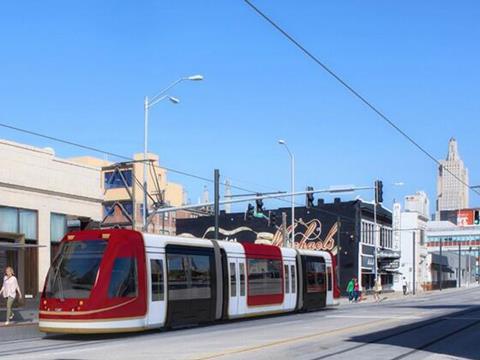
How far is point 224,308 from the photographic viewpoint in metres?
24.5

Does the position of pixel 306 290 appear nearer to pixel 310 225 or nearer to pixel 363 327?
pixel 363 327

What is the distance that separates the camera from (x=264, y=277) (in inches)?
1081

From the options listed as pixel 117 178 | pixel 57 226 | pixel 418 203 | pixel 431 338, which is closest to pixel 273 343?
pixel 431 338

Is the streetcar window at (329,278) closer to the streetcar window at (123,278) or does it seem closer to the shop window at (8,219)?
the shop window at (8,219)

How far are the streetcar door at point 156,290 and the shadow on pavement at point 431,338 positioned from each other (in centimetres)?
567

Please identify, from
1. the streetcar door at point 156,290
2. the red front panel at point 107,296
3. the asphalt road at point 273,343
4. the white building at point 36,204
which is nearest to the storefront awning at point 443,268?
the white building at point 36,204

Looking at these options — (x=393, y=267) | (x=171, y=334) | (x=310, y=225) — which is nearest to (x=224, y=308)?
(x=171, y=334)

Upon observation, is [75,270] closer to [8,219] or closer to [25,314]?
[25,314]

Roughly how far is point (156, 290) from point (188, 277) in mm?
1952

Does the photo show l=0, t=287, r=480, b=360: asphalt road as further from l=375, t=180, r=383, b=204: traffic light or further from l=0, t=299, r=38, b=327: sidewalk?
l=375, t=180, r=383, b=204: traffic light

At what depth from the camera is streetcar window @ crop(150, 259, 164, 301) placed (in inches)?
802

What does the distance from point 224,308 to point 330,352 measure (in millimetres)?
9828

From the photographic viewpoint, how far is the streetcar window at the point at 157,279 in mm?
20375

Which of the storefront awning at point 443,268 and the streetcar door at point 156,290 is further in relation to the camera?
the storefront awning at point 443,268
